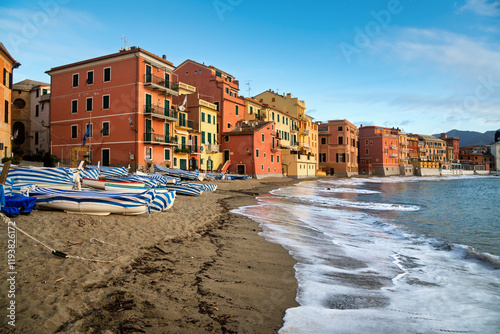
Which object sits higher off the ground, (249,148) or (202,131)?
(202,131)

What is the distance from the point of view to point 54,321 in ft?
12.6

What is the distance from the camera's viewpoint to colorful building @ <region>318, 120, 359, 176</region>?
79750mm

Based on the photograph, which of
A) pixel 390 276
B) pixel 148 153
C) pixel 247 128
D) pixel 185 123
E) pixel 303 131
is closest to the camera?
pixel 390 276

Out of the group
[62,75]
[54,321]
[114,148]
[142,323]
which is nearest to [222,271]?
[142,323]

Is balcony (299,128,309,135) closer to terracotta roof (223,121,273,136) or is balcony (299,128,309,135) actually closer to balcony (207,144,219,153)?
terracotta roof (223,121,273,136)

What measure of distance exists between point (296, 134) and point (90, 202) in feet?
190

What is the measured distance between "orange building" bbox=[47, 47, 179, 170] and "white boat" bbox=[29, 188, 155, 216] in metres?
20.8

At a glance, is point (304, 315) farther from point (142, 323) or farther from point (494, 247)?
point (494, 247)

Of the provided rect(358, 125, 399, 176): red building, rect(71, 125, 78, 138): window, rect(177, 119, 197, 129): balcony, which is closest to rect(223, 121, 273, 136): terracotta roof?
rect(177, 119, 197, 129): balcony

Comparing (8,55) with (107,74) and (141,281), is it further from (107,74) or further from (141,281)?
(141,281)

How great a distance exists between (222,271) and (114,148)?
29.4 m

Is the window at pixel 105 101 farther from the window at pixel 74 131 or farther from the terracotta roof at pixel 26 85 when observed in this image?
the terracotta roof at pixel 26 85

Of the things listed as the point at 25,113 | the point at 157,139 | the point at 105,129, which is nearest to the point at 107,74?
the point at 105,129

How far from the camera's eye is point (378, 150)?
90.9 metres
